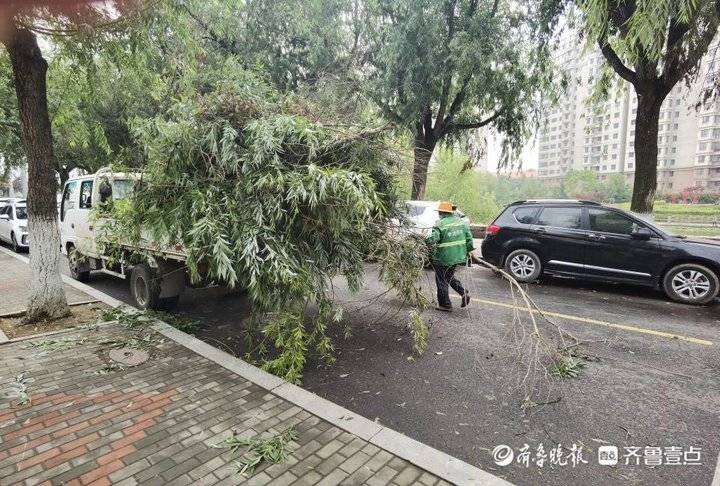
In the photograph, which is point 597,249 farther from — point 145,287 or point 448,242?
point 145,287

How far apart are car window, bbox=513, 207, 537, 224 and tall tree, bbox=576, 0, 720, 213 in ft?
8.88

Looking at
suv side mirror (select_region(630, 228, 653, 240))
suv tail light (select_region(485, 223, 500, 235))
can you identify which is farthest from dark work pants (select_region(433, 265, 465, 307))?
suv side mirror (select_region(630, 228, 653, 240))

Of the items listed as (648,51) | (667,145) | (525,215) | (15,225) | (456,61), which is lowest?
(15,225)

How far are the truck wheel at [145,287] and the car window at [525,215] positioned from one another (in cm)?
673

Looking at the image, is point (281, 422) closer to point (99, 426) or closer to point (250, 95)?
point (99, 426)

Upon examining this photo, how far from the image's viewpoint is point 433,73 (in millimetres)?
13125

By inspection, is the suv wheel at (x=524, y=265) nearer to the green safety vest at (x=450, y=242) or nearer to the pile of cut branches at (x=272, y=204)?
the green safety vest at (x=450, y=242)

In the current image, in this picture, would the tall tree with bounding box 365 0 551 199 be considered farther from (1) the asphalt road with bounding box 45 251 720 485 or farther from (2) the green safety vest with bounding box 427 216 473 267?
(1) the asphalt road with bounding box 45 251 720 485

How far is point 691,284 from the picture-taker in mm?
6719

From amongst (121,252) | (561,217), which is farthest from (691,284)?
(121,252)

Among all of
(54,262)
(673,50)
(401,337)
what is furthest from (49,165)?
(673,50)

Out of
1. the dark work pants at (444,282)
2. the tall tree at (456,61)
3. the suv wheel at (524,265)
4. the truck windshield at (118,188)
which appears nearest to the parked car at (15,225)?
the truck windshield at (118,188)

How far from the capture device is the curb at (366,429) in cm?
254

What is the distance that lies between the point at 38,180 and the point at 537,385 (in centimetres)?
634
